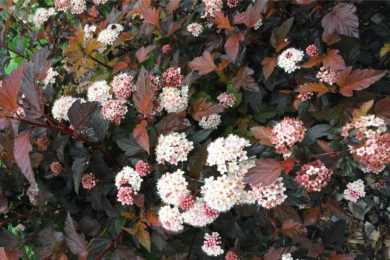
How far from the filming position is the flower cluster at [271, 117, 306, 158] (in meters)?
1.12

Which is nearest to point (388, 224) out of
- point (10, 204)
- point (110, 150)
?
point (110, 150)

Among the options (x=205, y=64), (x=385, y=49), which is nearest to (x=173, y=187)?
(x=205, y=64)

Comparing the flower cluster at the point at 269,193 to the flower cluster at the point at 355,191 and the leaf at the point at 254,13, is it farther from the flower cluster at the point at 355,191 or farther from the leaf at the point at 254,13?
the leaf at the point at 254,13

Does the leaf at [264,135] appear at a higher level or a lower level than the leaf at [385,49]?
higher

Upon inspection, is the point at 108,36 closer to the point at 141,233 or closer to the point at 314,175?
the point at 141,233

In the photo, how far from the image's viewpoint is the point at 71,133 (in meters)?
1.32

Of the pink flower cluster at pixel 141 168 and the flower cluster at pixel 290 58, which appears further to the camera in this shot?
the flower cluster at pixel 290 58

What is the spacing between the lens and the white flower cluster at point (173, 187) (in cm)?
120

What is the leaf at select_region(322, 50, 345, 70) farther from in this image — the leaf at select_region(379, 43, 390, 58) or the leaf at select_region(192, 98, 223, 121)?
the leaf at select_region(192, 98, 223, 121)

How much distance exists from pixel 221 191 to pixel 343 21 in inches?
32.3

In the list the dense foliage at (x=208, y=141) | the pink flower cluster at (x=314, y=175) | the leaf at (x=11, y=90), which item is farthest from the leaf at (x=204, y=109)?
the leaf at (x=11, y=90)

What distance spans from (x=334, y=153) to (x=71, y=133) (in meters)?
0.93

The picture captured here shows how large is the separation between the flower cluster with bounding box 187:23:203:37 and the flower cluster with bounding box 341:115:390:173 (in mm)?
915

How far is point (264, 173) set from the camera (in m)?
1.07
